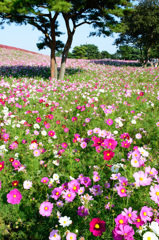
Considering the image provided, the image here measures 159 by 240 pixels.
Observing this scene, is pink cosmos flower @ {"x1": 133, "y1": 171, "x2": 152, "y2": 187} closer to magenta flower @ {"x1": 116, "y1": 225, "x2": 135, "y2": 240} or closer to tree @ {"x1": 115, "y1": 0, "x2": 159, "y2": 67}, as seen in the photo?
magenta flower @ {"x1": 116, "y1": 225, "x2": 135, "y2": 240}

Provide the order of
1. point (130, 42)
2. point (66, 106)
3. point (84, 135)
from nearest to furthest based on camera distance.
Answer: point (84, 135), point (66, 106), point (130, 42)

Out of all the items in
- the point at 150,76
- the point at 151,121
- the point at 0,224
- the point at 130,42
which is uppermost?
the point at 130,42

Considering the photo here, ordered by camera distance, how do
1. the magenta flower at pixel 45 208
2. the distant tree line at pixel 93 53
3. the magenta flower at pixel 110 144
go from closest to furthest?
1. the magenta flower at pixel 45 208
2. the magenta flower at pixel 110 144
3. the distant tree line at pixel 93 53

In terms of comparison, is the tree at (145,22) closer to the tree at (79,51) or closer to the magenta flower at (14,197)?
the magenta flower at (14,197)

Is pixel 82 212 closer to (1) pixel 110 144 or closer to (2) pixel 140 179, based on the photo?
(2) pixel 140 179

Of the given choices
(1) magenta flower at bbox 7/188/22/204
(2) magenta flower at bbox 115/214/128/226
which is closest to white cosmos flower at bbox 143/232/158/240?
(2) magenta flower at bbox 115/214/128/226

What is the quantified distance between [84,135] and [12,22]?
31.7 ft

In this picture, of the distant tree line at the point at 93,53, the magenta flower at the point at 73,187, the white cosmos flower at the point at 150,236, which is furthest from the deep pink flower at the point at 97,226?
the distant tree line at the point at 93,53

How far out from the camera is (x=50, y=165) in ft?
9.43

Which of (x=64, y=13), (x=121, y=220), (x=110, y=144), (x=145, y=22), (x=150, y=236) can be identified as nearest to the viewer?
(x=150, y=236)

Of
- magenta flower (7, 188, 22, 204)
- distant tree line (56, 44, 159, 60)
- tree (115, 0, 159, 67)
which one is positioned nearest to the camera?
magenta flower (7, 188, 22, 204)

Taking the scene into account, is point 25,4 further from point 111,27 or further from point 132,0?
point 132,0

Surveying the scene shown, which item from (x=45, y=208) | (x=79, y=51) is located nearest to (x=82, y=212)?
(x=45, y=208)

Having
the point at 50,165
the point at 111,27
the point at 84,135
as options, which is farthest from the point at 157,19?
the point at 50,165
